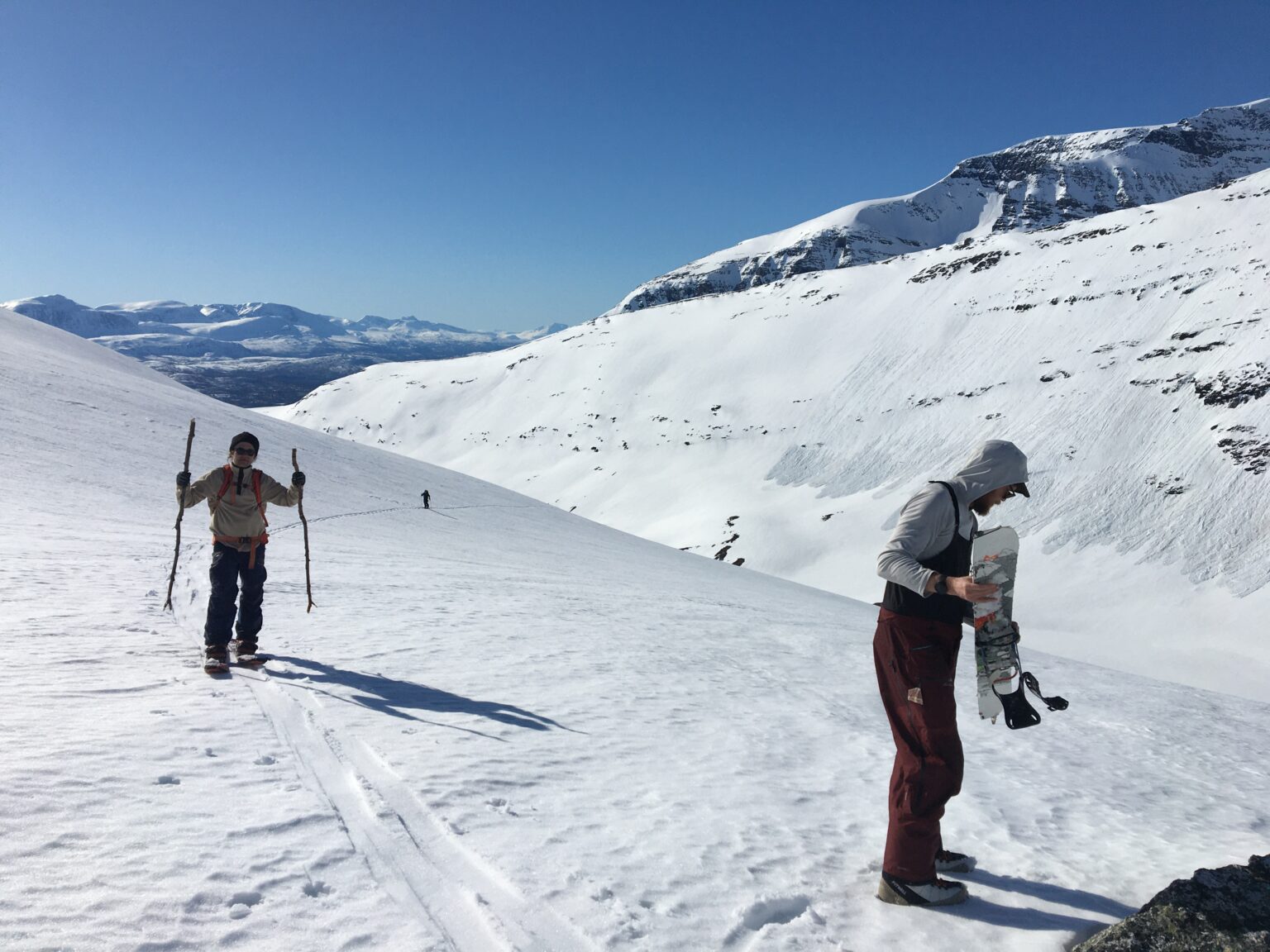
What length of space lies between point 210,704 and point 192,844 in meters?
2.76

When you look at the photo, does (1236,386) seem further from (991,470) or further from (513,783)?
(513,783)

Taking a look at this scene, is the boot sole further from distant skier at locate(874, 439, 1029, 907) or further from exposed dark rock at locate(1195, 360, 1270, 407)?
exposed dark rock at locate(1195, 360, 1270, 407)

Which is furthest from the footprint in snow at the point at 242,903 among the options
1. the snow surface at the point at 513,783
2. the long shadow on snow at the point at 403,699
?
the long shadow on snow at the point at 403,699

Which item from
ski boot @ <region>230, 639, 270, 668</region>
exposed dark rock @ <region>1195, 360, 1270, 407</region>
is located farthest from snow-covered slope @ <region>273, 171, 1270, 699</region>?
ski boot @ <region>230, 639, 270, 668</region>

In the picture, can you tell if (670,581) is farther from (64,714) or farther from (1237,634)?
(1237,634)

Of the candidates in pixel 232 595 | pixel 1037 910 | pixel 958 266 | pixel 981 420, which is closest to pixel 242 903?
pixel 1037 910

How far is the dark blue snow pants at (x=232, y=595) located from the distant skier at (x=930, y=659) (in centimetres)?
728

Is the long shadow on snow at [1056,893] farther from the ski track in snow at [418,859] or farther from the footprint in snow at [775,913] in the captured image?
the ski track in snow at [418,859]

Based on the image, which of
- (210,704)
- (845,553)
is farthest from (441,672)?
(845,553)

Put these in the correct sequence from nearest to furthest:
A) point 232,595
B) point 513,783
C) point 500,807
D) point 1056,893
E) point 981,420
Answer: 1. point 1056,893
2. point 500,807
3. point 513,783
4. point 232,595
5. point 981,420

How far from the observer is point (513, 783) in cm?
561

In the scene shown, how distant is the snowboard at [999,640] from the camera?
12.8 feet

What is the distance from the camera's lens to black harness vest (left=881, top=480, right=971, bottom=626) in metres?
4.13

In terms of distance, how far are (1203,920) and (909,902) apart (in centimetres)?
142
